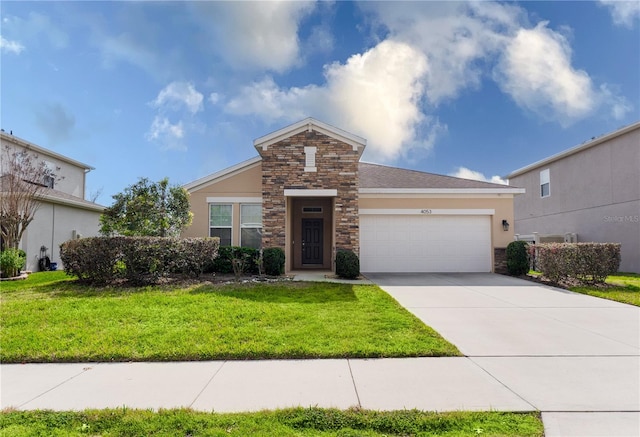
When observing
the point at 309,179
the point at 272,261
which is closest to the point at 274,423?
the point at 272,261

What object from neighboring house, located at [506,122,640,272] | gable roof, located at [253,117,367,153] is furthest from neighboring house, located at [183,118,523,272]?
neighboring house, located at [506,122,640,272]

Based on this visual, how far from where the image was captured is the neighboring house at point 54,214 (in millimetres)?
14938

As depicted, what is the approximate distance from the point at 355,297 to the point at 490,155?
15.4 meters

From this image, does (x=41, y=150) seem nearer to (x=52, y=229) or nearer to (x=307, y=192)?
(x=52, y=229)

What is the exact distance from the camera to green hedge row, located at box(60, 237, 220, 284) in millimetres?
9523

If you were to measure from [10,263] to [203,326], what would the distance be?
419 inches

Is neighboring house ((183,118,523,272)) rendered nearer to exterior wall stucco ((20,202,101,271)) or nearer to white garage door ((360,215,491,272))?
white garage door ((360,215,491,272))

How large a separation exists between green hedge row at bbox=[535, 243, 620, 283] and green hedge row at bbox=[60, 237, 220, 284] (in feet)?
39.9

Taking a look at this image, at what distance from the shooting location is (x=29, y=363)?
15.7ft

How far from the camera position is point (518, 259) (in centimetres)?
1347

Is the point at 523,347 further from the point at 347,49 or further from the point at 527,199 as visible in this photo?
the point at 527,199

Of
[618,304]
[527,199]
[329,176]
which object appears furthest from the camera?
[527,199]

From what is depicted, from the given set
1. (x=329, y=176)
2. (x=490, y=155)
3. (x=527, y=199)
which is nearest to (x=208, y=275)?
(x=329, y=176)

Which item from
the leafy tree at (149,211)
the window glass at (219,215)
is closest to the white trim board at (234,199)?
the window glass at (219,215)
